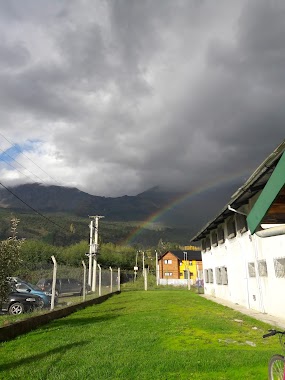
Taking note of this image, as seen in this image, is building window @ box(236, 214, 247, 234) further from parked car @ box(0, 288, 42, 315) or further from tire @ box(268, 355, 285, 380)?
tire @ box(268, 355, 285, 380)

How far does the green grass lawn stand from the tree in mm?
1450

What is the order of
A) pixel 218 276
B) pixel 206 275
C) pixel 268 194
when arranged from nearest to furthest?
pixel 268 194 → pixel 218 276 → pixel 206 275

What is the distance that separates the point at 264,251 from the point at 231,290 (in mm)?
6760

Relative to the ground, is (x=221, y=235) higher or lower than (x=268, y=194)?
higher

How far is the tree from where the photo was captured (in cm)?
874

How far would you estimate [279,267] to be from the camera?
11.4m

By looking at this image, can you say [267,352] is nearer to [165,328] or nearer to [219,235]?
[165,328]

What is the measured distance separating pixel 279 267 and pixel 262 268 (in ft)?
5.54

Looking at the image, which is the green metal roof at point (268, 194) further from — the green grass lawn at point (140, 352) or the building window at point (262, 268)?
the building window at point (262, 268)

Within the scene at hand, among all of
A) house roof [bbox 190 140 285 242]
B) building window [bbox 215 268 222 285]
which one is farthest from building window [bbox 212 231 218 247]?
house roof [bbox 190 140 285 242]

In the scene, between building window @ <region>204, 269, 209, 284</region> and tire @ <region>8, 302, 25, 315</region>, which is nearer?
tire @ <region>8, 302, 25, 315</region>

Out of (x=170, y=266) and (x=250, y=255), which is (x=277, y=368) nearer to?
(x=250, y=255)

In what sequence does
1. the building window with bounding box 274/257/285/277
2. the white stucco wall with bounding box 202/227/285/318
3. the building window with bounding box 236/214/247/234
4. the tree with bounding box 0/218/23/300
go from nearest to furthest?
the tree with bounding box 0/218/23/300 < the building window with bounding box 274/257/285/277 < the white stucco wall with bounding box 202/227/285/318 < the building window with bounding box 236/214/247/234

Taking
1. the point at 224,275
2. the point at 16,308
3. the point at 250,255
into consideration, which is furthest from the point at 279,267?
the point at 16,308
